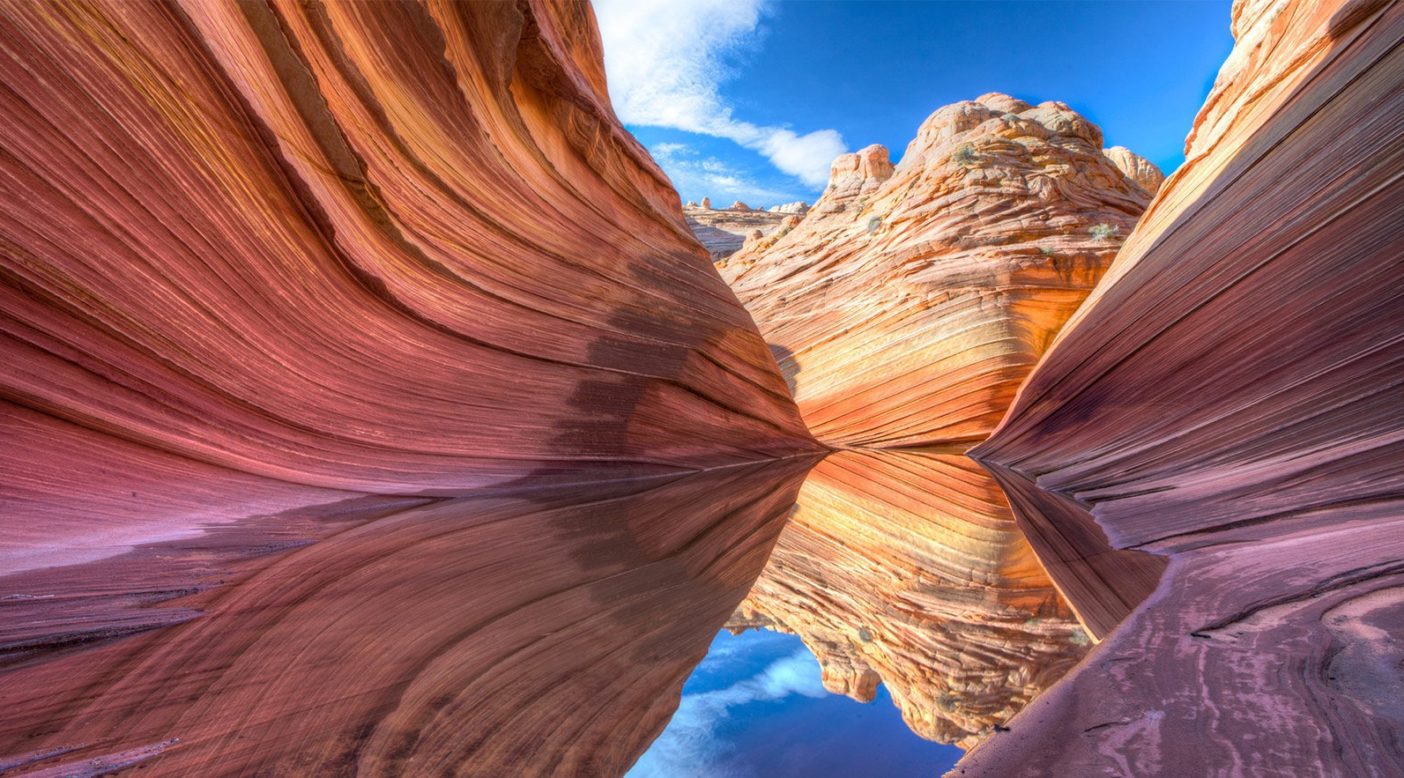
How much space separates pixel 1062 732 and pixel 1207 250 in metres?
4.95

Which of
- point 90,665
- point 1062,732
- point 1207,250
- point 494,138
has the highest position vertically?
point 494,138

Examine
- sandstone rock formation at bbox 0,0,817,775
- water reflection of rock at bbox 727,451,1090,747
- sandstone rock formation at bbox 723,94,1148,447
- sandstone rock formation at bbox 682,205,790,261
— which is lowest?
water reflection of rock at bbox 727,451,1090,747

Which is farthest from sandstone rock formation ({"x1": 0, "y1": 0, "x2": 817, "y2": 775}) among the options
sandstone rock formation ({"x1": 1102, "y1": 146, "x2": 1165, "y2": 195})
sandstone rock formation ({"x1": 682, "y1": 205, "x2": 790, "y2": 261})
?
sandstone rock formation ({"x1": 1102, "y1": 146, "x2": 1165, "y2": 195})

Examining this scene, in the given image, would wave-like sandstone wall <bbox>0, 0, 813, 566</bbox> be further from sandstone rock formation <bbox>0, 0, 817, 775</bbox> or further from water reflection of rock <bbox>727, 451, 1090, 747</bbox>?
water reflection of rock <bbox>727, 451, 1090, 747</bbox>

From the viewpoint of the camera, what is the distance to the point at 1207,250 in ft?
15.0

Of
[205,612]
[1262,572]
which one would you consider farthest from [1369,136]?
[205,612]

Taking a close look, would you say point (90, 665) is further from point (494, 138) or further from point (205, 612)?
point (494, 138)

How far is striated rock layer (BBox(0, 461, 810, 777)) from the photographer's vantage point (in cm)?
101

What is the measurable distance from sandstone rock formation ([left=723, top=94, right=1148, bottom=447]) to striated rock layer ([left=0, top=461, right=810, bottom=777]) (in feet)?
22.6

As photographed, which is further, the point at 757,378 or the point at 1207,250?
the point at 757,378

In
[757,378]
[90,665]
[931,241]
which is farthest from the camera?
[931,241]

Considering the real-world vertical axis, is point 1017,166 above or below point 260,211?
above

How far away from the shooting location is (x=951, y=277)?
925 cm

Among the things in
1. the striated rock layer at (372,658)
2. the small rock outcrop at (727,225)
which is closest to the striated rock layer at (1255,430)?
the striated rock layer at (372,658)
